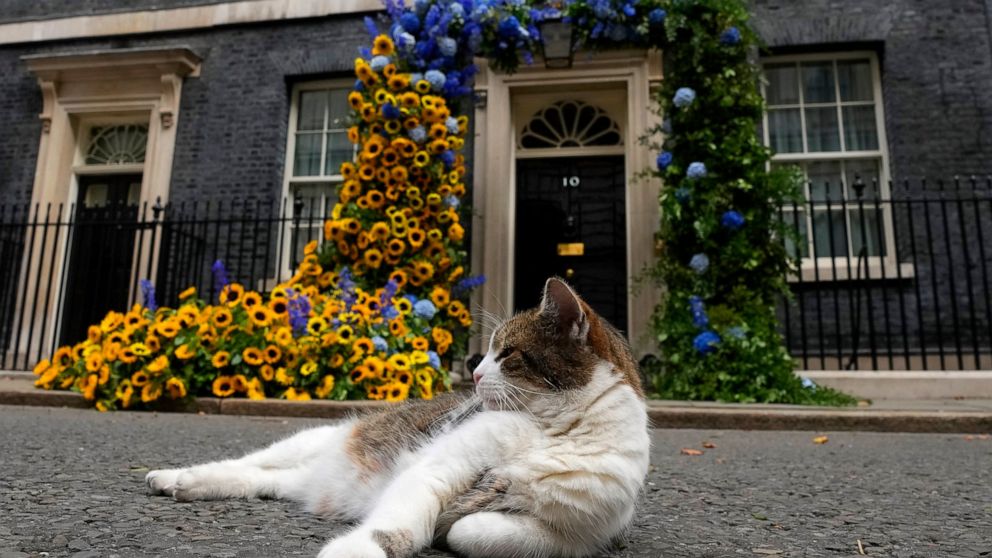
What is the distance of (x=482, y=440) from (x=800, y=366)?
21.8 feet

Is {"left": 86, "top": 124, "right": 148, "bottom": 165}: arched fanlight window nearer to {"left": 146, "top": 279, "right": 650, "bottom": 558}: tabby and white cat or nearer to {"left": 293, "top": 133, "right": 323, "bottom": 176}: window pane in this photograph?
{"left": 293, "top": 133, "right": 323, "bottom": 176}: window pane

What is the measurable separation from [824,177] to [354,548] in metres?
8.38

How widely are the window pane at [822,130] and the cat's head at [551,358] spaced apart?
25.2 feet

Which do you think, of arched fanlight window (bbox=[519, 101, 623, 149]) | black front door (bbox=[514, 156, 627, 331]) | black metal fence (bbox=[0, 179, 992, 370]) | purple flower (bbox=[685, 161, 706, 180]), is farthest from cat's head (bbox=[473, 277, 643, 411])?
arched fanlight window (bbox=[519, 101, 623, 149])

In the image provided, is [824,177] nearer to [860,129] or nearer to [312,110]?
[860,129]

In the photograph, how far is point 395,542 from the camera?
138cm

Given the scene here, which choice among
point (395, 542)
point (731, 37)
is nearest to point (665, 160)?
point (731, 37)

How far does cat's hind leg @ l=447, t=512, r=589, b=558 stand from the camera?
4.68 ft

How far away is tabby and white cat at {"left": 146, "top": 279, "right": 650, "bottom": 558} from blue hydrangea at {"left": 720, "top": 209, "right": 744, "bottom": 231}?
468 centimetres

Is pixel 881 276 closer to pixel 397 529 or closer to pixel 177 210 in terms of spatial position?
pixel 397 529

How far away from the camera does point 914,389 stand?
254 inches

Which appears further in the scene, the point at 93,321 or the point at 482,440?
the point at 93,321

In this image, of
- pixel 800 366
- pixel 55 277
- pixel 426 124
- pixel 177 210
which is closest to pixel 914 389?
pixel 800 366

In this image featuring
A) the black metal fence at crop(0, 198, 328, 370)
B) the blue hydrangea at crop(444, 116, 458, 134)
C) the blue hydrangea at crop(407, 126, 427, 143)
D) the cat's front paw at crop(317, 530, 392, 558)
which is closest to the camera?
the cat's front paw at crop(317, 530, 392, 558)
